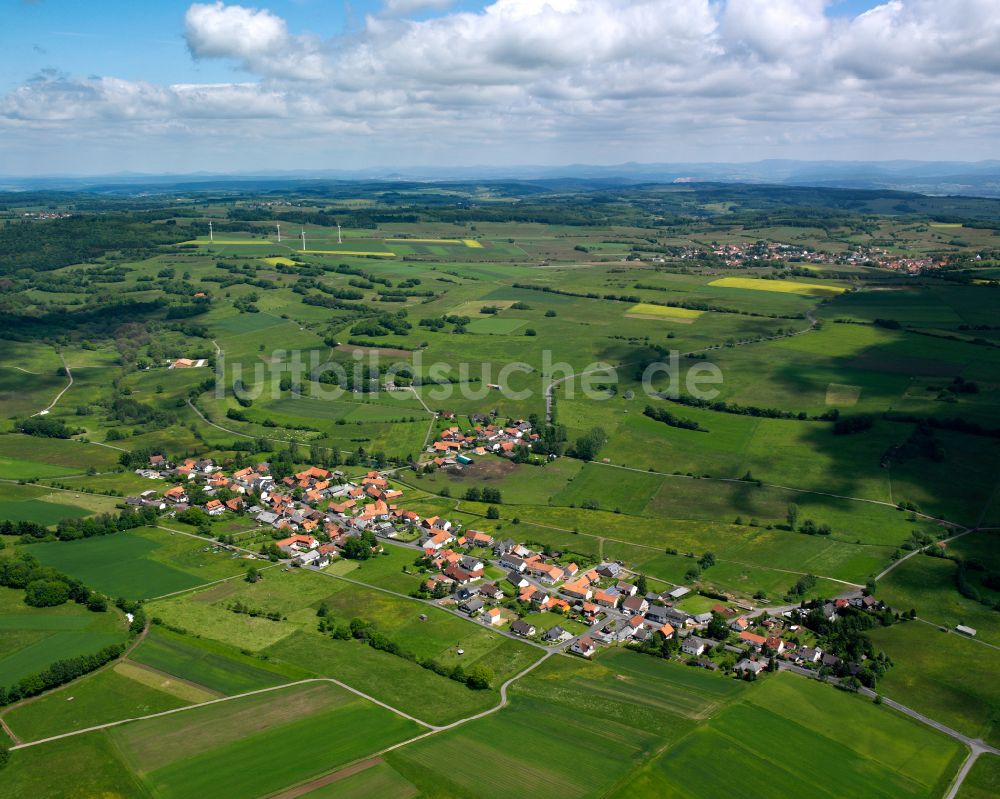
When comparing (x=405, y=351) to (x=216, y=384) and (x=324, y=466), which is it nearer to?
(x=216, y=384)

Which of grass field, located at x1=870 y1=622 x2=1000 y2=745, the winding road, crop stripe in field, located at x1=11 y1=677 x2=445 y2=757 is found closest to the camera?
crop stripe in field, located at x1=11 y1=677 x2=445 y2=757

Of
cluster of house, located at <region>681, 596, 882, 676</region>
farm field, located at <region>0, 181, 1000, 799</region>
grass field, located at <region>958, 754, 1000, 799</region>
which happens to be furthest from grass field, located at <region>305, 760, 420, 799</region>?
grass field, located at <region>958, 754, 1000, 799</region>

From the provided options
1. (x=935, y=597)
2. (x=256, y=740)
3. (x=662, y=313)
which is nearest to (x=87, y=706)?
(x=256, y=740)

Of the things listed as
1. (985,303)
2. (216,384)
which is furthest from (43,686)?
(985,303)

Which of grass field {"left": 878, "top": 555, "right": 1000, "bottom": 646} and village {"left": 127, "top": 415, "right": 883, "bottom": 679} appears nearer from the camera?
village {"left": 127, "top": 415, "right": 883, "bottom": 679}

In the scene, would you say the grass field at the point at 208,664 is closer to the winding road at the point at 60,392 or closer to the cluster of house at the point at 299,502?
the cluster of house at the point at 299,502

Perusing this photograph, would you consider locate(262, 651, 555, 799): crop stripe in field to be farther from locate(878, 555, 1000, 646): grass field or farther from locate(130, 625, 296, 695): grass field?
locate(878, 555, 1000, 646): grass field
